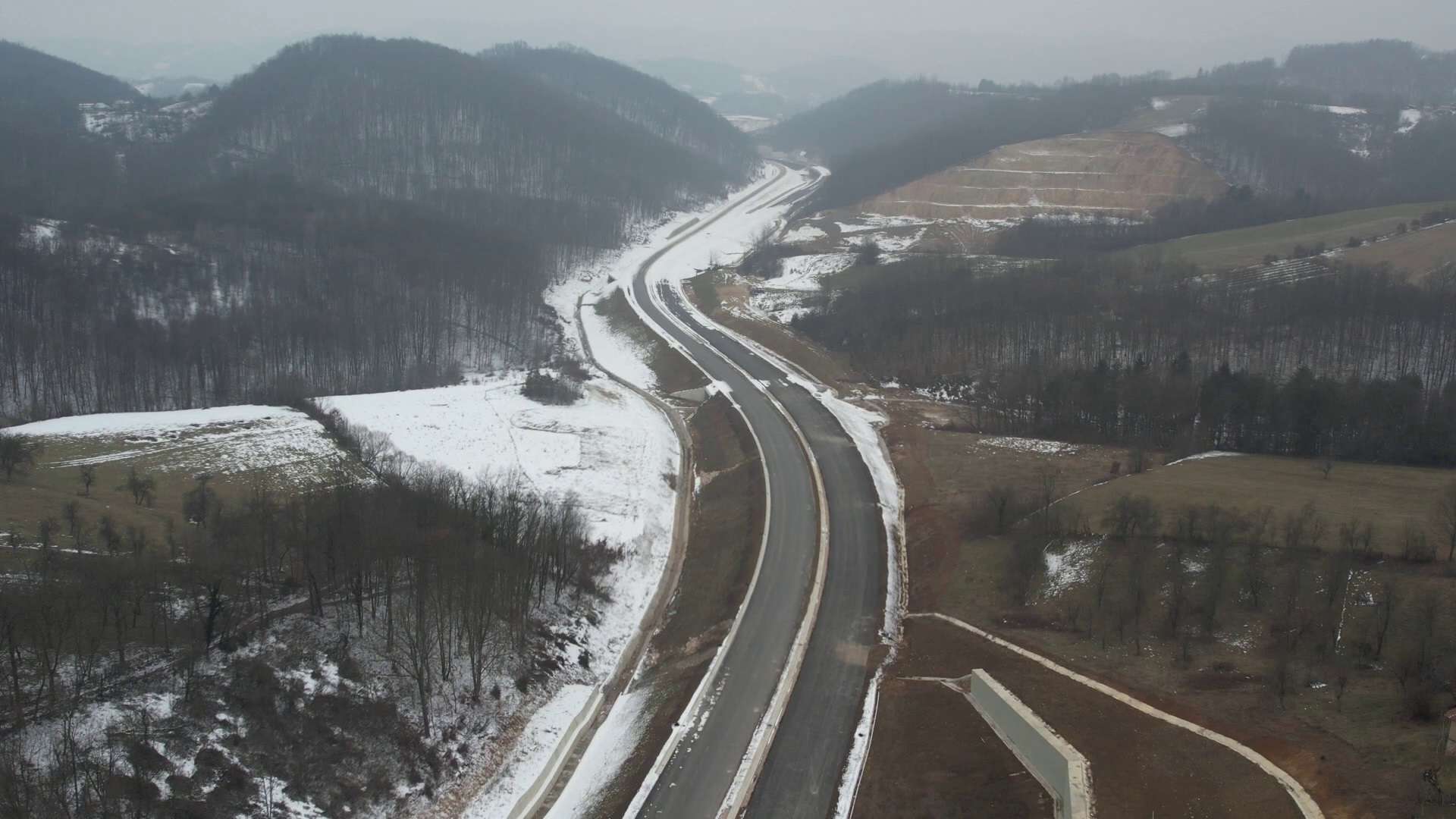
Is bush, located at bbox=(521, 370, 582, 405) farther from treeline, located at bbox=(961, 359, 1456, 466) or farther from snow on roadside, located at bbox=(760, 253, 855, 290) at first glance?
snow on roadside, located at bbox=(760, 253, 855, 290)

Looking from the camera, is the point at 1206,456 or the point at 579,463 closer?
the point at 1206,456

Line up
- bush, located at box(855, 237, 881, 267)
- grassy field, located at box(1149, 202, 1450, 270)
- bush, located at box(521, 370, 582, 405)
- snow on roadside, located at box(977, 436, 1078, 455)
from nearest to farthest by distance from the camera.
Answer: snow on roadside, located at box(977, 436, 1078, 455), bush, located at box(521, 370, 582, 405), grassy field, located at box(1149, 202, 1450, 270), bush, located at box(855, 237, 881, 267)

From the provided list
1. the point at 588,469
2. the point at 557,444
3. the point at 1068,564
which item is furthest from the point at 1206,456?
the point at 557,444

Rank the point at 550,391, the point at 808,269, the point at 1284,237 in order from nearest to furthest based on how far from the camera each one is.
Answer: the point at 550,391 < the point at 1284,237 < the point at 808,269

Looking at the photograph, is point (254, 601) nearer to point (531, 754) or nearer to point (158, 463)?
point (531, 754)

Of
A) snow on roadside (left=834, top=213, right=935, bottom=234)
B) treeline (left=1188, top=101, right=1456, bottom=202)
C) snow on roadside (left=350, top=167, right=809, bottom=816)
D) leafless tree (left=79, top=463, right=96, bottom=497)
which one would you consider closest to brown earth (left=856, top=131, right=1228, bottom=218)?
snow on roadside (left=834, top=213, right=935, bottom=234)

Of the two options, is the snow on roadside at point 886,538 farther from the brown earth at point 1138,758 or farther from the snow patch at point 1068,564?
the snow patch at point 1068,564
